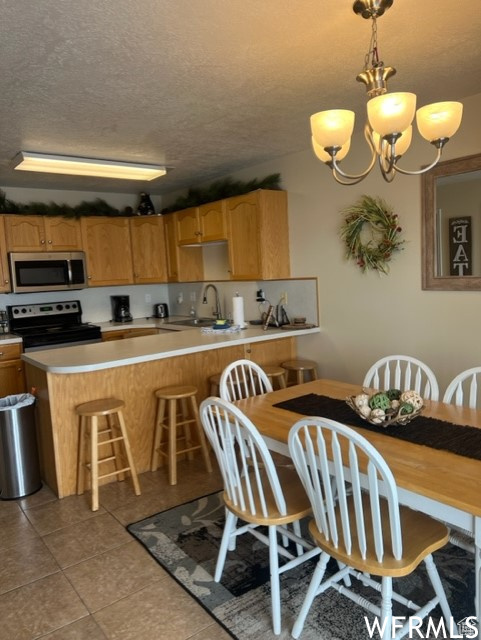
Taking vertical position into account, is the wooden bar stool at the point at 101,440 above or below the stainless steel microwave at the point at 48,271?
below

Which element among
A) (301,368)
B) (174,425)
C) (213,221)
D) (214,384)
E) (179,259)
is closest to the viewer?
(174,425)

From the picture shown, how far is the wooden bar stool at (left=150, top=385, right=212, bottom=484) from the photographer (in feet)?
10.3

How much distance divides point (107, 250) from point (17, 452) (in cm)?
271

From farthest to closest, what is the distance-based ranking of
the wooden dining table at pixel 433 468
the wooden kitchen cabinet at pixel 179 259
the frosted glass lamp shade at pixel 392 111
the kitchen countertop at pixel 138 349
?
the wooden kitchen cabinet at pixel 179 259
the kitchen countertop at pixel 138 349
the frosted glass lamp shade at pixel 392 111
the wooden dining table at pixel 433 468

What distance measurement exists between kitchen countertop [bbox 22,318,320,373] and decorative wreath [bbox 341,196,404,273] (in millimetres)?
822

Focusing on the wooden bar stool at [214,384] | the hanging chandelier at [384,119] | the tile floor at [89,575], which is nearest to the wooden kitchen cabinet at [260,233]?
the wooden bar stool at [214,384]

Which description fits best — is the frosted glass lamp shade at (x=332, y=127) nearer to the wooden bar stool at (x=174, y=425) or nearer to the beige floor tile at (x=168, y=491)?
the wooden bar stool at (x=174, y=425)

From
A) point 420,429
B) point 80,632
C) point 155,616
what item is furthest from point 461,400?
point 80,632

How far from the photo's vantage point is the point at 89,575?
7.25ft

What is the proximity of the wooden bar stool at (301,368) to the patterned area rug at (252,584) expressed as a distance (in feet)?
5.20

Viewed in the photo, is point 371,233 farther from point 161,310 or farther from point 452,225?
point 161,310

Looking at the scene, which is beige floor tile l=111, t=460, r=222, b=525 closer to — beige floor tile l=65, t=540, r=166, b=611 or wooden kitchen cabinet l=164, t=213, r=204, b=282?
beige floor tile l=65, t=540, r=166, b=611

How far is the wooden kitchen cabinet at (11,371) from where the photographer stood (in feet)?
13.9

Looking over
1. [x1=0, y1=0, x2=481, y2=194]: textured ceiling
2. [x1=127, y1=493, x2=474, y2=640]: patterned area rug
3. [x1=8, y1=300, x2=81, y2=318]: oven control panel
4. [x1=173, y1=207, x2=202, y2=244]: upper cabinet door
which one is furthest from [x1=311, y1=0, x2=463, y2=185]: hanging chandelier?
[x1=8, y1=300, x2=81, y2=318]: oven control panel
